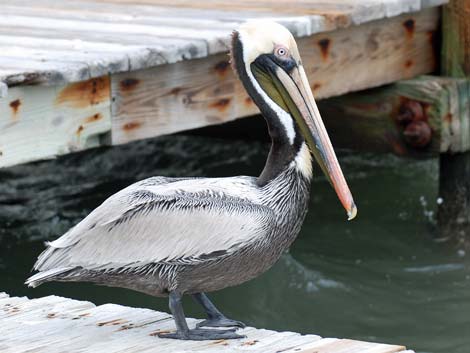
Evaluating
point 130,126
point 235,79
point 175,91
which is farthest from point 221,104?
point 130,126

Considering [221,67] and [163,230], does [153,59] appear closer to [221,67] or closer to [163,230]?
[221,67]

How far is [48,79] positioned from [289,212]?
140 cm

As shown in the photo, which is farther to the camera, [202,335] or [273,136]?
[273,136]

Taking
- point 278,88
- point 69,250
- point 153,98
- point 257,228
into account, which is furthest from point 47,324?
point 153,98

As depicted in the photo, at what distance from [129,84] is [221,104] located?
60 centimetres

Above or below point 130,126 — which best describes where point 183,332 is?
below

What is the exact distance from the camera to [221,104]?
5809 mm

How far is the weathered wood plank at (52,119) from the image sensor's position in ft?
16.1

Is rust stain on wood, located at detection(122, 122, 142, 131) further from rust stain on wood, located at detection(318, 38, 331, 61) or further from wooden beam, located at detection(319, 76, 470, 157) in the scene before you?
wooden beam, located at detection(319, 76, 470, 157)

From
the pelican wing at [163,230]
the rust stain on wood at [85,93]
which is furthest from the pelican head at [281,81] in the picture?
the rust stain on wood at [85,93]

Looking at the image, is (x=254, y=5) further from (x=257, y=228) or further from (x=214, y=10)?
(x=257, y=228)

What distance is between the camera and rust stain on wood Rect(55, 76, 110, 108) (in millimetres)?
5074

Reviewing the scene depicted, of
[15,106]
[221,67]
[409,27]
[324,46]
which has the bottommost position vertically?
[15,106]

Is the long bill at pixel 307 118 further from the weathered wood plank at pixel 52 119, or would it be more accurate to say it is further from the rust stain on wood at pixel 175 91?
the rust stain on wood at pixel 175 91
